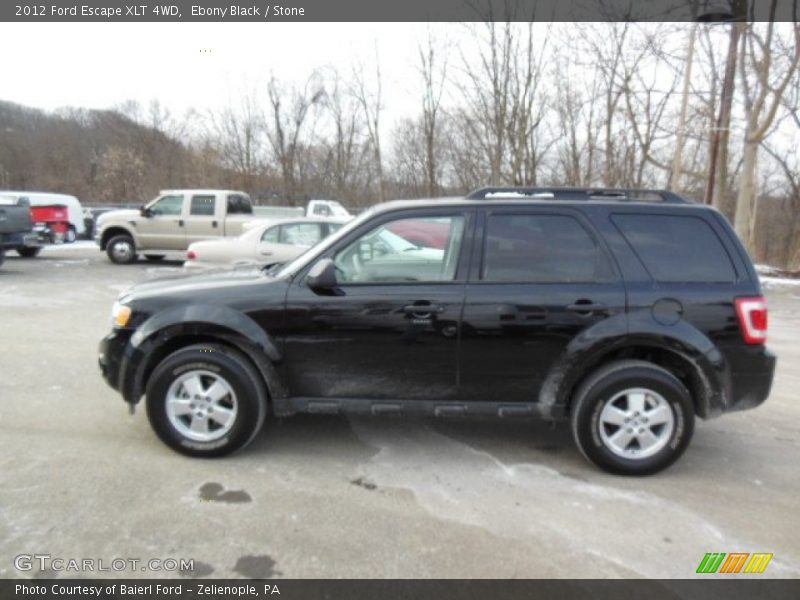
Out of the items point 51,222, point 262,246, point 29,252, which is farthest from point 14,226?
Result: point 262,246

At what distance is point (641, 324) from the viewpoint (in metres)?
3.42

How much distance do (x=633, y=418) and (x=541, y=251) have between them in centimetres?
123

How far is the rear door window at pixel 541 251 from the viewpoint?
11.6 ft

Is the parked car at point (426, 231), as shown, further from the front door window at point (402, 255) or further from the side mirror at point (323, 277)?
the side mirror at point (323, 277)

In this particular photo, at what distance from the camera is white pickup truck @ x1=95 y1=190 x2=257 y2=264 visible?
1349 cm

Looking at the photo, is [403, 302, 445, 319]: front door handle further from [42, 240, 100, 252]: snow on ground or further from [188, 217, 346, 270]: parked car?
[42, 240, 100, 252]: snow on ground

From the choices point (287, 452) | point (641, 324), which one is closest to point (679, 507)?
point (641, 324)

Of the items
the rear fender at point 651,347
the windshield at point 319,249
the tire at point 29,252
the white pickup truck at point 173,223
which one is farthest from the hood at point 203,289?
the tire at point 29,252

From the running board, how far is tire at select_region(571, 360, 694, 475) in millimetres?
252

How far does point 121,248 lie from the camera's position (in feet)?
46.8

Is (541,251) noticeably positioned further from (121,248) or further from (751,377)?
(121,248)

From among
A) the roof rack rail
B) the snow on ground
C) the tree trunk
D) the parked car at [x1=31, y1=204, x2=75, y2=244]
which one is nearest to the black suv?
the roof rack rail

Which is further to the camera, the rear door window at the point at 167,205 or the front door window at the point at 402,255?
the rear door window at the point at 167,205

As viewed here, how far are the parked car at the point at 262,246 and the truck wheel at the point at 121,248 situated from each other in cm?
592
